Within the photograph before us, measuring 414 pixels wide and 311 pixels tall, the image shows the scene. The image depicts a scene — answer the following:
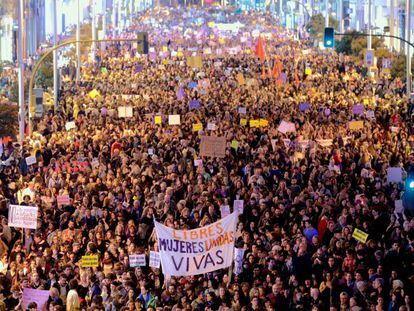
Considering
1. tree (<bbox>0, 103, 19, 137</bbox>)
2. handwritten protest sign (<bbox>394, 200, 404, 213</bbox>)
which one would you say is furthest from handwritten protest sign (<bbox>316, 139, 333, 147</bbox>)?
tree (<bbox>0, 103, 19, 137</bbox>)

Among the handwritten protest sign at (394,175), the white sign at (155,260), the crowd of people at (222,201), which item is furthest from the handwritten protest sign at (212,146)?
the white sign at (155,260)

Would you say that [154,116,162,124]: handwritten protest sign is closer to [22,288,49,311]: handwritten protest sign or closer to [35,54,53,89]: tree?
[22,288,49,311]: handwritten protest sign

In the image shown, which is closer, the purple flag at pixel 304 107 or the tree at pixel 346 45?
the purple flag at pixel 304 107

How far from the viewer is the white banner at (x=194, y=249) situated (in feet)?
60.5

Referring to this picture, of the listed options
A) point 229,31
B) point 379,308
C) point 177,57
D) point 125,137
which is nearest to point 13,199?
point 125,137

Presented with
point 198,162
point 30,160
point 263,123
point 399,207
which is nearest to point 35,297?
point 399,207

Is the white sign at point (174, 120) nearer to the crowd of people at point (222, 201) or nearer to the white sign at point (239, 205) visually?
the crowd of people at point (222, 201)

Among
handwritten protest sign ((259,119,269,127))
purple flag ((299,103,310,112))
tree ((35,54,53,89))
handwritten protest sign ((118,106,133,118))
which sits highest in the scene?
handwritten protest sign ((259,119,269,127))

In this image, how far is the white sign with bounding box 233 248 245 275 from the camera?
19.6 metres

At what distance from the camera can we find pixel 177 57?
3250 inches

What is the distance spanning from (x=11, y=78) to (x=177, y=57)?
9193 millimetres

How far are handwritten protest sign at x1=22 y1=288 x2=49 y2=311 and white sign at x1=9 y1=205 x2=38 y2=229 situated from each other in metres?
3.57

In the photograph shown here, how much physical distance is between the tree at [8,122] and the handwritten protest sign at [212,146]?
18789 mm

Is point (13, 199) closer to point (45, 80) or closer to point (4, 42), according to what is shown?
point (45, 80)
